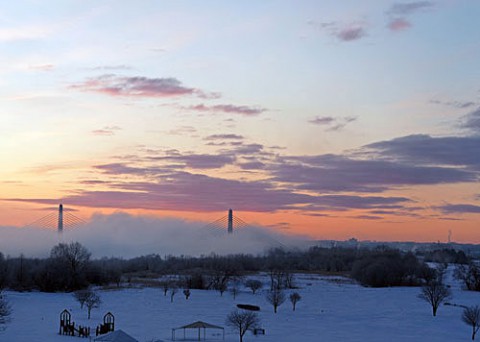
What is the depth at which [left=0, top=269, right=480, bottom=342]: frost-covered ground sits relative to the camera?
175 feet

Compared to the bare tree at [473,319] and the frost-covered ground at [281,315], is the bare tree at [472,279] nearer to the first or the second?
the frost-covered ground at [281,315]

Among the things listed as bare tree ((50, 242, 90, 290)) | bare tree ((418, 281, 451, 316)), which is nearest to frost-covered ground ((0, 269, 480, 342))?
bare tree ((418, 281, 451, 316))

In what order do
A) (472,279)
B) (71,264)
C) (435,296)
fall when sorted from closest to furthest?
1. (435,296)
2. (472,279)
3. (71,264)

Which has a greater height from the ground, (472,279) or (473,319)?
(472,279)

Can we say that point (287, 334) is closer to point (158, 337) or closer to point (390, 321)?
point (158, 337)

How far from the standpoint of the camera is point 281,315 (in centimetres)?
6831

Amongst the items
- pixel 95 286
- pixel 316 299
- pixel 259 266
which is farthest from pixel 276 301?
pixel 259 266

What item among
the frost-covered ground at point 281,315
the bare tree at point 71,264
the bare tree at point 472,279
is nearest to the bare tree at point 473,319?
the frost-covered ground at point 281,315

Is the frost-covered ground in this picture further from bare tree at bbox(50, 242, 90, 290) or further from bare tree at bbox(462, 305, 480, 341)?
bare tree at bbox(50, 242, 90, 290)

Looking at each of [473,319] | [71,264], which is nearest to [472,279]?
[473,319]

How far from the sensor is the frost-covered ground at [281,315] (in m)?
53.2

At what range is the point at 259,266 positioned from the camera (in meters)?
164

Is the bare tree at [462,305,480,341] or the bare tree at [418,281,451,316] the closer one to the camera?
the bare tree at [462,305,480,341]

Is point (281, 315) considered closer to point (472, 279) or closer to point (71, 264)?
point (472, 279)
